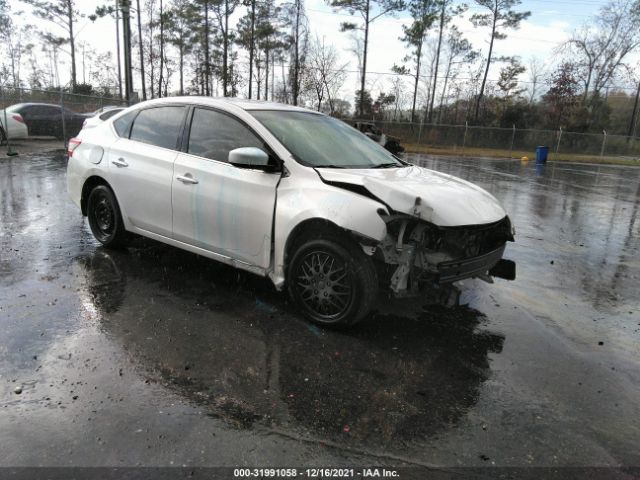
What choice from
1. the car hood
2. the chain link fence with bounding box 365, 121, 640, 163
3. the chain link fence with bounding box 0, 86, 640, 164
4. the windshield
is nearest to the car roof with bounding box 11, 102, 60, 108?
the chain link fence with bounding box 0, 86, 640, 164

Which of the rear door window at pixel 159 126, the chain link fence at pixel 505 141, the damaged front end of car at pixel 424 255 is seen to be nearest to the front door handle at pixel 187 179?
the rear door window at pixel 159 126

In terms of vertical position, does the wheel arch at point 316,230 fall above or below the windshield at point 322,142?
below

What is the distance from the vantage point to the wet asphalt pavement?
254 centimetres

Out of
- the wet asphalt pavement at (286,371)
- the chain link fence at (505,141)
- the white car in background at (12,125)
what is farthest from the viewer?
the chain link fence at (505,141)

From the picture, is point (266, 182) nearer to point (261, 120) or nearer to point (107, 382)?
point (261, 120)

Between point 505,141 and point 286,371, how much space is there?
33429 mm

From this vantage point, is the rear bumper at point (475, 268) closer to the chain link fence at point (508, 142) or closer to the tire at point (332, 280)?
the tire at point (332, 280)

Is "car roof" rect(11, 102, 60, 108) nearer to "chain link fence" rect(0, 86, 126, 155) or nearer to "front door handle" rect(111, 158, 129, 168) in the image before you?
"chain link fence" rect(0, 86, 126, 155)

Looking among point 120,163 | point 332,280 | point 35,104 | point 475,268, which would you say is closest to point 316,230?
point 332,280

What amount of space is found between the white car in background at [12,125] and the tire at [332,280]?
1496 centimetres

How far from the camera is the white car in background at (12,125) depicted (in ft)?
50.7

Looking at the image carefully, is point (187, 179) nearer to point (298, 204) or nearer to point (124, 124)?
point (298, 204)

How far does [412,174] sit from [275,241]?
4.63 ft

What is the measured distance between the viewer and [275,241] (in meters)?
3.98
